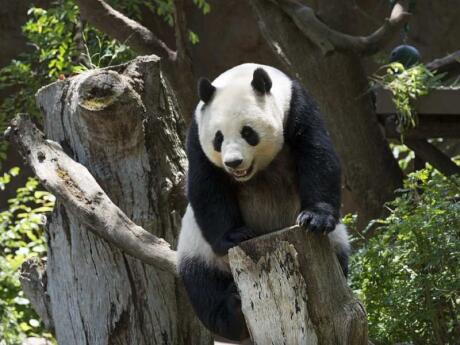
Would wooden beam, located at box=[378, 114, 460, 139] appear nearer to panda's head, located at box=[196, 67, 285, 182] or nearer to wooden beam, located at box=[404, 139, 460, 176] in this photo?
wooden beam, located at box=[404, 139, 460, 176]

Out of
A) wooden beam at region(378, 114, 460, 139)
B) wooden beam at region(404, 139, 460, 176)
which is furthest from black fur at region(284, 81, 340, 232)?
wooden beam at region(404, 139, 460, 176)

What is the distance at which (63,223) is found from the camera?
168 inches

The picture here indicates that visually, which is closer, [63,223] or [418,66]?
[63,223]

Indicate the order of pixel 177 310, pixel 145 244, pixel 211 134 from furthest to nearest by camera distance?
pixel 177 310
pixel 145 244
pixel 211 134

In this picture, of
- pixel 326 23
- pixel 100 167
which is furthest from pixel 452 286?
pixel 326 23

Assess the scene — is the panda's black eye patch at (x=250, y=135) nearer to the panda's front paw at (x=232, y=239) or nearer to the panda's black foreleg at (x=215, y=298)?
the panda's front paw at (x=232, y=239)

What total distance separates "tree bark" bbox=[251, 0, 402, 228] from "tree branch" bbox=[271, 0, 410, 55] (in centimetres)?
23

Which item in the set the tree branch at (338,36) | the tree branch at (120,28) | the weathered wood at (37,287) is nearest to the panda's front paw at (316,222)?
the weathered wood at (37,287)

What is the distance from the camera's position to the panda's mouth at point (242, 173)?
3.34 metres

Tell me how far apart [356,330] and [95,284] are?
5.28 feet

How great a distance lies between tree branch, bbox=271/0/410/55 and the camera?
5.96 metres

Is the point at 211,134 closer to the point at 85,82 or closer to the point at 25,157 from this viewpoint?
the point at 85,82

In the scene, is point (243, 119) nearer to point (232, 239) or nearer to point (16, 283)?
point (232, 239)

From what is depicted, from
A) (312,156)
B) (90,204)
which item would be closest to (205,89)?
(312,156)
